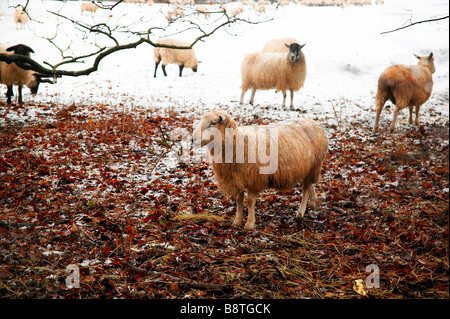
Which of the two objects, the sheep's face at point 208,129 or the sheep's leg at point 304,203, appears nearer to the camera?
the sheep's face at point 208,129

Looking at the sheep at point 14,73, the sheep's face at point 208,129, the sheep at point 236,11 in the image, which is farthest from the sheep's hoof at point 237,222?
the sheep at point 14,73

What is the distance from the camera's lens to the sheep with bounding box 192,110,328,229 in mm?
4230

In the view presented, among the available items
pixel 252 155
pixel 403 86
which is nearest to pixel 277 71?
pixel 403 86

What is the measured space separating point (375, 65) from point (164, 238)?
16.2 metres

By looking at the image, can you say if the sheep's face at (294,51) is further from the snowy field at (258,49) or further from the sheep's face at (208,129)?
the sheep's face at (208,129)

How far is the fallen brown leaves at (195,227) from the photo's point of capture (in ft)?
10.7

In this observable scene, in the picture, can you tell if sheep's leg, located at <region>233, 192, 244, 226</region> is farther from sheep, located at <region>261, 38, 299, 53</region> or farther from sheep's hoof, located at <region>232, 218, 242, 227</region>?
sheep, located at <region>261, 38, 299, 53</region>

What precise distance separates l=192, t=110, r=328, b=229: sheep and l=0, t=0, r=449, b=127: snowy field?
331 cm

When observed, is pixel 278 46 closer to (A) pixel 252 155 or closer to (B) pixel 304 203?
(B) pixel 304 203

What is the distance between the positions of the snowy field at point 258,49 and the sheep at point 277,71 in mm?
723

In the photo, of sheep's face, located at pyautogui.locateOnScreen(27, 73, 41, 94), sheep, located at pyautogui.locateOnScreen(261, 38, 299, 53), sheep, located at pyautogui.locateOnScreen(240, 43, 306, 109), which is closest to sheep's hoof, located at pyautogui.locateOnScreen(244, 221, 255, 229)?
sheep, located at pyautogui.locateOnScreen(240, 43, 306, 109)

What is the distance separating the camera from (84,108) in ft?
33.1

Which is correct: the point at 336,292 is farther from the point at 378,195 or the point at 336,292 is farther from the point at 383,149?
the point at 383,149

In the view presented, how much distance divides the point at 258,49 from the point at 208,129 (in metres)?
16.6
